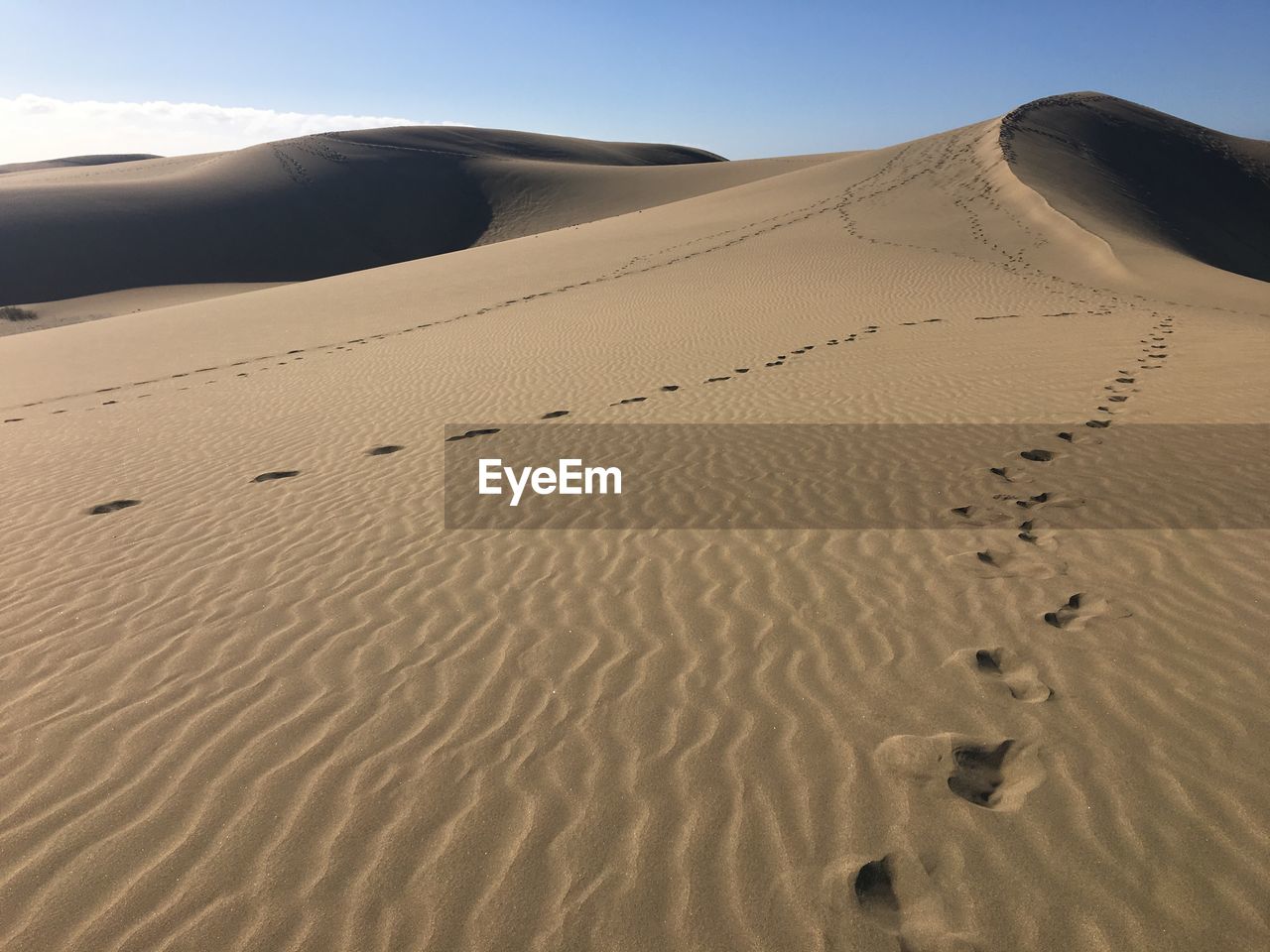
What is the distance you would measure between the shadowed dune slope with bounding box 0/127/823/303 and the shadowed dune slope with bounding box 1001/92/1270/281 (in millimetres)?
26229

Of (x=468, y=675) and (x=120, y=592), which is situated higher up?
(x=468, y=675)

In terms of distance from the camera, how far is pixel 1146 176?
36.2 meters

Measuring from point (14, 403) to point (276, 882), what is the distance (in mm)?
13295

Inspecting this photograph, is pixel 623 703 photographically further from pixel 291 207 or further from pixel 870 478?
pixel 291 207

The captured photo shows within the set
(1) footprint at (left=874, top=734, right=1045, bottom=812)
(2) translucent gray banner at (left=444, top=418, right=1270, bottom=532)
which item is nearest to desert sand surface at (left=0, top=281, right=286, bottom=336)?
(2) translucent gray banner at (left=444, top=418, right=1270, bottom=532)

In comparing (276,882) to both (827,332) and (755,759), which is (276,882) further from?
(827,332)

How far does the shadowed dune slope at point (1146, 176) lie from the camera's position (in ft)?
91.6

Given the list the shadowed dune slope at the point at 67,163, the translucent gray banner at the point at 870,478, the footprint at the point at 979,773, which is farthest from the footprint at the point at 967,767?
the shadowed dune slope at the point at 67,163

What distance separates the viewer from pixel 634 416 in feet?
29.5

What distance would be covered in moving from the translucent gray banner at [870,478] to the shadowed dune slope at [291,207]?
4389cm

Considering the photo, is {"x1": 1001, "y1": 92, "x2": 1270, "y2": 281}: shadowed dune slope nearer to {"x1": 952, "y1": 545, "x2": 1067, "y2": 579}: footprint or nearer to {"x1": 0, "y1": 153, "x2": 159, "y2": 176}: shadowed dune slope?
{"x1": 952, "y1": 545, "x2": 1067, "y2": 579}: footprint

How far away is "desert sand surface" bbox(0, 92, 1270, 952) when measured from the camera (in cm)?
265

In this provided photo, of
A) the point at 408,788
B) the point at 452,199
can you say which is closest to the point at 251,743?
the point at 408,788

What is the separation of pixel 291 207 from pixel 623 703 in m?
58.5
